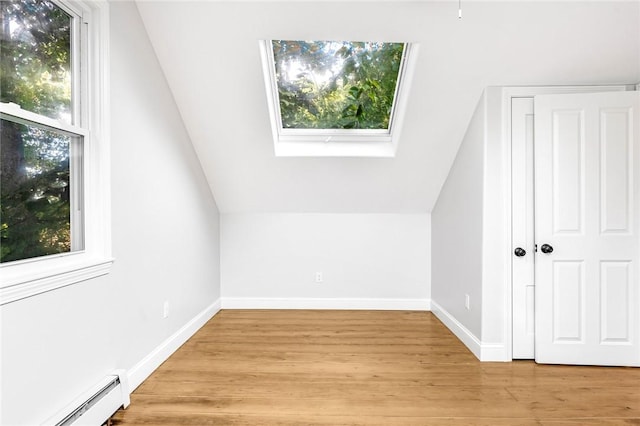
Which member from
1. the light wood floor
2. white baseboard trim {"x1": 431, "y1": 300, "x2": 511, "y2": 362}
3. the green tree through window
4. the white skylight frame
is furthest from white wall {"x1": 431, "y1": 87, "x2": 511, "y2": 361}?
the green tree through window

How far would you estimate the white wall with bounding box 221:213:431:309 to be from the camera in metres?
3.74

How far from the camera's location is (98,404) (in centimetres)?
163

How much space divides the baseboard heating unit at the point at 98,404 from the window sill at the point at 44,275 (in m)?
0.55

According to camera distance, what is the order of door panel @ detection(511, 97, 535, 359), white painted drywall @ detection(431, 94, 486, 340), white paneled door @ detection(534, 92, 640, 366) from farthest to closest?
white painted drywall @ detection(431, 94, 486, 340) < door panel @ detection(511, 97, 535, 359) < white paneled door @ detection(534, 92, 640, 366)

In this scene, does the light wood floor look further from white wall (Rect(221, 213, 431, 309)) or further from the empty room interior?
white wall (Rect(221, 213, 431, 309))

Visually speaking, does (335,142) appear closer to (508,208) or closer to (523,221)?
(508,208)

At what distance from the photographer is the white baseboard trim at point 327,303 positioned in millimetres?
3730

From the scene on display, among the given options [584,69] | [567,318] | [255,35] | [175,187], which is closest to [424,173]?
[584,69]

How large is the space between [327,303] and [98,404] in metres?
2.42

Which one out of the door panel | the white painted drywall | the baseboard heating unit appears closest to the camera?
the baseboard heating unit

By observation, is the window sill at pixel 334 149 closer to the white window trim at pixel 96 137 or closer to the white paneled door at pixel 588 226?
the white paneled door at pixel 588 226

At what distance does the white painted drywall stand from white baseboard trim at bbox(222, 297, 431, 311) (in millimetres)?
295

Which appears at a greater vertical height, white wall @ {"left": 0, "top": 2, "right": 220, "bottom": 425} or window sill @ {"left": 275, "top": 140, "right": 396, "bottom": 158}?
window sill @ {"left": 275, "top": 140, "right": 396, "bottom": 158}

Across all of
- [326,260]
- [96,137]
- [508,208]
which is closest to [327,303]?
[326,260]
